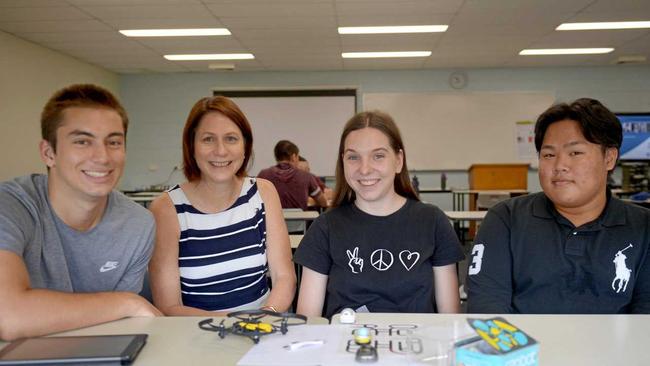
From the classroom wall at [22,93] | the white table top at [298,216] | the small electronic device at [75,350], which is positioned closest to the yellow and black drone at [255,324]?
the small electronic device at [75,350]

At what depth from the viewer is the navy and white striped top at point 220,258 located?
5.68 feet

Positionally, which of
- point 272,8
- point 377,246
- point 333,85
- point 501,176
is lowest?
point 501,176

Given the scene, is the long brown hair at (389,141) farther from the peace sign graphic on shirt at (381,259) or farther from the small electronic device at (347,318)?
the small electronic device at (347,318)

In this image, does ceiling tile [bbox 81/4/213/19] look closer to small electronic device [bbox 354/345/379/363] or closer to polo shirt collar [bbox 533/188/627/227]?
polo shirt collar [bbox 533/188/627/227]

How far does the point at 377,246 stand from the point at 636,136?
8.55 m

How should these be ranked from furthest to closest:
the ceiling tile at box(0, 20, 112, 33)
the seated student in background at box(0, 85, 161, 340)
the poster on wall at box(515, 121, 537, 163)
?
1. the poster on wall at box(515, 121, 537, 163)
2. the ceiling tile at box(0, 20, 112, 33)
3. the seated student in background at box(0, 85, 161, 340)

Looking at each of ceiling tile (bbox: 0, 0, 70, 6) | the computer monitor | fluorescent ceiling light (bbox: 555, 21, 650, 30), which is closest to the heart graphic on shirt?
ceiling tile (bbox: 0, 0, 70, 6)

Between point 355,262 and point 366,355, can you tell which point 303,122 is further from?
point 366,355

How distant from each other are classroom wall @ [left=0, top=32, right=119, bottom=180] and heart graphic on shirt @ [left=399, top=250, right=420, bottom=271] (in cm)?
554

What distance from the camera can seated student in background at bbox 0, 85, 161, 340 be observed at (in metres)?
1.19

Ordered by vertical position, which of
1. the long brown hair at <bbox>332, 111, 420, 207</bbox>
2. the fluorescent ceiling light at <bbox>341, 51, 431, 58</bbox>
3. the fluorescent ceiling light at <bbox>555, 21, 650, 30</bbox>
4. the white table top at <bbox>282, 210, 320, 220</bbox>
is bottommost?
the white table top at <bbox>282, 210, 320, 220</bbox>

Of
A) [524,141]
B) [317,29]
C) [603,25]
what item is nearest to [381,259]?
[317,29]

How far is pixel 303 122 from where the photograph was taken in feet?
28.0

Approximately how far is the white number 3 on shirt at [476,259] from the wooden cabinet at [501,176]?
6.07m
